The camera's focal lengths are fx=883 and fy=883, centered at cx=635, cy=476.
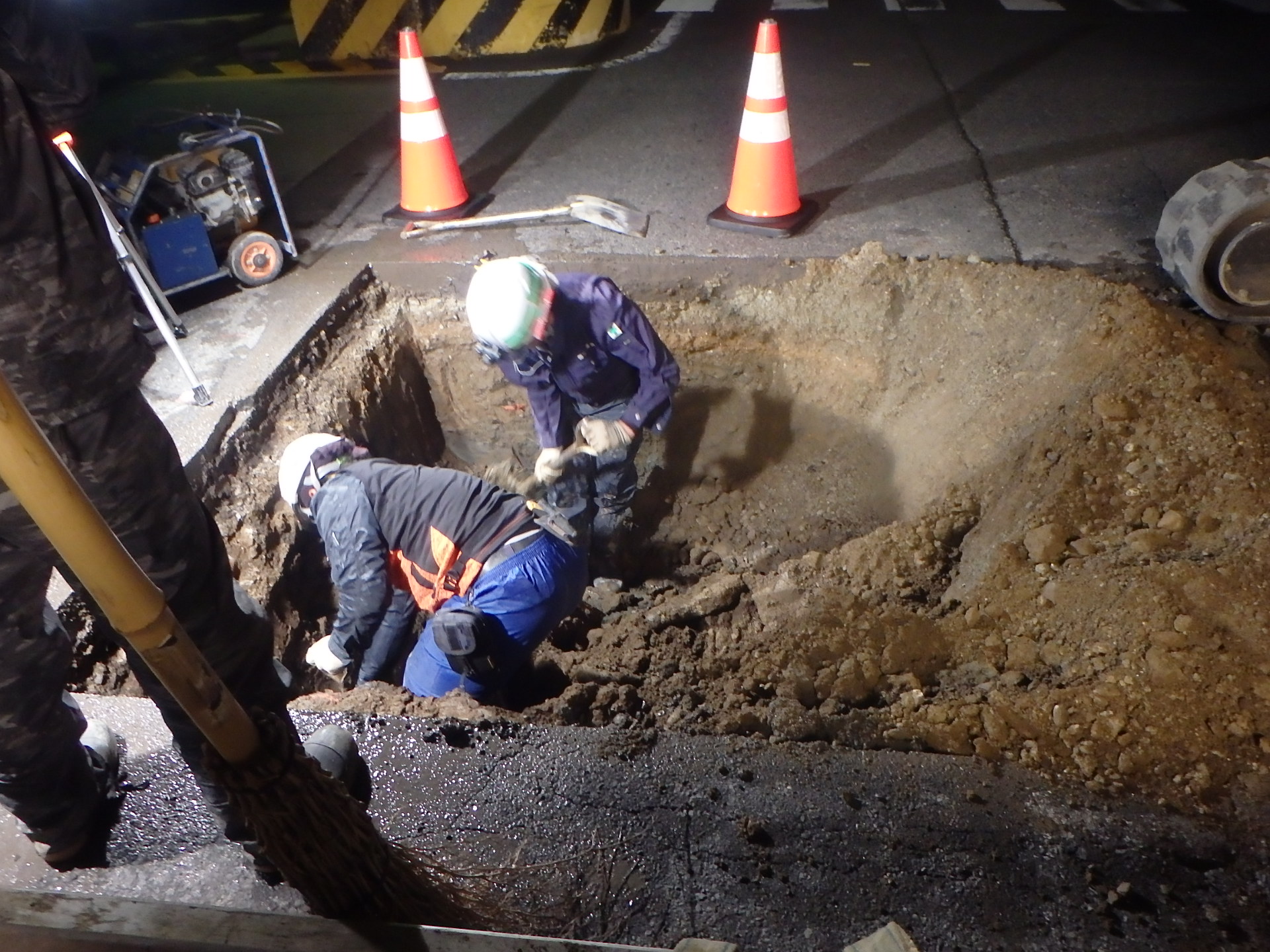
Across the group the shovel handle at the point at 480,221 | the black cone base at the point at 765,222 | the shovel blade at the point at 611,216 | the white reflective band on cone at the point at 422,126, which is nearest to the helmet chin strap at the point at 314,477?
the shovel handle at the point at 480,221

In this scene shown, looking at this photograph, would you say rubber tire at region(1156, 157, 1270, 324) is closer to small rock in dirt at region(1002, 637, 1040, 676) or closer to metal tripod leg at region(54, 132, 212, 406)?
small rock in dirt at region(1002, 637, 1040, 676)

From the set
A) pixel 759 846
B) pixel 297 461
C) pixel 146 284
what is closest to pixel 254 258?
pixel 146 284

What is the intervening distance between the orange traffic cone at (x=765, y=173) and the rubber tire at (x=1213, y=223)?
160cm

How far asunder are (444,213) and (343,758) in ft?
10.7

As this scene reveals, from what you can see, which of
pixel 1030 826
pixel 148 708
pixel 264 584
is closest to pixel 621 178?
pixel 264 584

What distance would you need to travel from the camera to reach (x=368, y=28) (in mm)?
6828

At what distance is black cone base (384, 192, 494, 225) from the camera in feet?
15.1

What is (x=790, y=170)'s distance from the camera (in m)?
4.23

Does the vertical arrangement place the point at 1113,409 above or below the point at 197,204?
below

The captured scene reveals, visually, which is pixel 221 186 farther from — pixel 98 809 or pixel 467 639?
pixel 98 809

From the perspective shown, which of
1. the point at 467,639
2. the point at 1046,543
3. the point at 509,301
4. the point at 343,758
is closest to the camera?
the point at 343,758

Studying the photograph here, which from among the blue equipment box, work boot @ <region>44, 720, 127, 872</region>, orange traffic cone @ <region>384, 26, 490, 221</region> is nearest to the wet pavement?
work boot @ <region>44, 720, 127, 872</region>

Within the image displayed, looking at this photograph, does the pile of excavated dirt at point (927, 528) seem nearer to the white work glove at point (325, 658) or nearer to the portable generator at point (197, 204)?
the white work glove at point (325, 658)

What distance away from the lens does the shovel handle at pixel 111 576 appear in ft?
3.63
